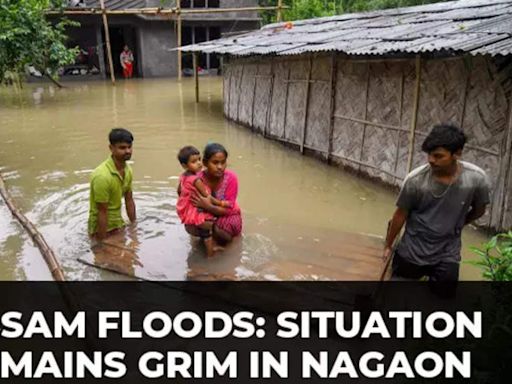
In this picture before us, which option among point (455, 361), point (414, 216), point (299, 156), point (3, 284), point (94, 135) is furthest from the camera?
point (94, 135)

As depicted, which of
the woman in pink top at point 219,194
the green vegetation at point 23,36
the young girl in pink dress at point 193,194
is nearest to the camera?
the woman in pink top at point 219,194

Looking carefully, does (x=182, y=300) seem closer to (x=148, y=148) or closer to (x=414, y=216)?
(x=414, y=216)

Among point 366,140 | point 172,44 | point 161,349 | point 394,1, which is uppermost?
point 394,1

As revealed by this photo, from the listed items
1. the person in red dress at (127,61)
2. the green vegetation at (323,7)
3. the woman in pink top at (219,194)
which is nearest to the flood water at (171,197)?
the woman in pink top at (219,194)

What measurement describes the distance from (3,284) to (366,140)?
17.4 ft

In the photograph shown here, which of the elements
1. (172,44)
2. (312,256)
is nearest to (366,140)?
(312,256)

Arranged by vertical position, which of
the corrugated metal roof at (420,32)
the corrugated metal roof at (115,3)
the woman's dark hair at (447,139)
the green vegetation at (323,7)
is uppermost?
the corrugated metal roof at (115,3)

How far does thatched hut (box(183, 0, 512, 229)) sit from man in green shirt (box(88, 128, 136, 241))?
3.51 m

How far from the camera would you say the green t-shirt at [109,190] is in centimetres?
467

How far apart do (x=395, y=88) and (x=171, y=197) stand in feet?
11.6

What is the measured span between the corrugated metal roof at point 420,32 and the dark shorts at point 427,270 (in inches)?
91.6

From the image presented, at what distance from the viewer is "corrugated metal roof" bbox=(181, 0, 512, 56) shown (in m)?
5.45

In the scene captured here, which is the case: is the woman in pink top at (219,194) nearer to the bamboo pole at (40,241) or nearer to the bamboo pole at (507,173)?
the bamboo pole at (40,241)

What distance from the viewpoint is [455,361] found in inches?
78.8
